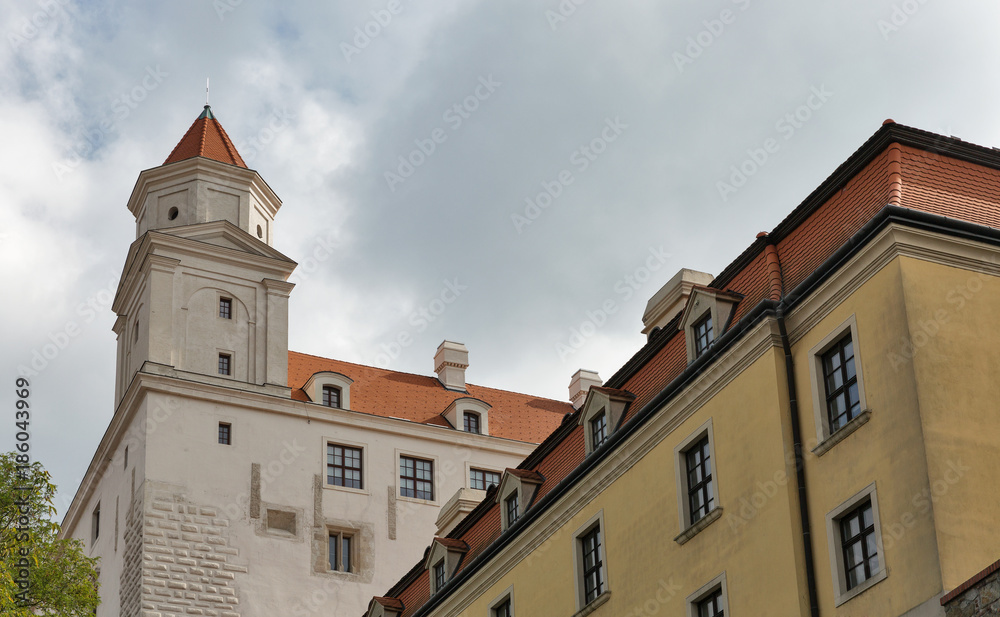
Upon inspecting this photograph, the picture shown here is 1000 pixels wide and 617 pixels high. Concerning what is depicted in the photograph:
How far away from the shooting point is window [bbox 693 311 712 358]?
27.5 meters

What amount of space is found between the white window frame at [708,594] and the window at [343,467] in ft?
96.7

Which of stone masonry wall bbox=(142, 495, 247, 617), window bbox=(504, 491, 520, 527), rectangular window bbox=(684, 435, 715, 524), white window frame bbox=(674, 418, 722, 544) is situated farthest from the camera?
stone masonry wall bbox=(142, 495, 247, 617)

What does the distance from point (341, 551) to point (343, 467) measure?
3.11m

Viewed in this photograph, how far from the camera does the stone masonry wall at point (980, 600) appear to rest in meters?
18.2

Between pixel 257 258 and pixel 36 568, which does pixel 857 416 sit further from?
pixel 257 258

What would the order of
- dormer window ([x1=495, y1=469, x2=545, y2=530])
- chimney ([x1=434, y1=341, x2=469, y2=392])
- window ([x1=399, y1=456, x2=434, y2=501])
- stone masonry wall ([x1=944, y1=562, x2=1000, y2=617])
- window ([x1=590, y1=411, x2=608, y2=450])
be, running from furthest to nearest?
chimney ([x1=434, y1=341, x2=469, y2=392]) → window ([x1=399, y1=456, x2=434, y2=501]) → dormer window ([x1=495, y1=469, x2=545, y2=530]) → window ([x1=590, y1=411, x2=608, y2=450]) → stone masonry wall ([x1=944, y1=562, x2=1000, y2=617])

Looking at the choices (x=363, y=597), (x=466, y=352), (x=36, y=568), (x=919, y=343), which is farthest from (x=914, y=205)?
(x=466, y=352)

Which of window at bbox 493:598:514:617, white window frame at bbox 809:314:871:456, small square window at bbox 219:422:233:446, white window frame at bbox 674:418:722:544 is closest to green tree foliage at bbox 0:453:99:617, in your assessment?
window at bbox 493:598:514:617

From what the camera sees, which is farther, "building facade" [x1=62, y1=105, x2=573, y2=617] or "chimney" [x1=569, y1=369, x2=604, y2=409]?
"chimney" [x1=569, y1=369, x2=604, y2=409]

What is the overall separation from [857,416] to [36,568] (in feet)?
56.0

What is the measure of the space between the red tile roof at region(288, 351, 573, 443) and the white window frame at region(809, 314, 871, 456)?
3335 cm

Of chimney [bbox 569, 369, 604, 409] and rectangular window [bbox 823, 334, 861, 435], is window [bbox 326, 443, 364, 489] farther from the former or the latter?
rectangular window [bbox 823, 334, 861, 435]

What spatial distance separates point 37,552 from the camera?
30.4 meters

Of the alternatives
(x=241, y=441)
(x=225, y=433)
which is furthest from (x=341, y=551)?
(x=225, y=433)
